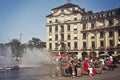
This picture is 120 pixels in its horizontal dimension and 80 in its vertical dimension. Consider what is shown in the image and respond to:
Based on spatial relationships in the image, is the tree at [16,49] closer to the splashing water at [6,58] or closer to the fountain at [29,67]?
the splashing water at [6,58]

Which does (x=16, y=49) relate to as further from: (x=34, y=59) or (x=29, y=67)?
(x=29, y=67)

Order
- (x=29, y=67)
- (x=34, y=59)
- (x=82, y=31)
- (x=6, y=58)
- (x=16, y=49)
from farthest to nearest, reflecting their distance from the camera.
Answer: (x=16, y=49) → (x=82, y=31) → (x=6, y=58) → (x=34, y=59) → (x=29, y=67)

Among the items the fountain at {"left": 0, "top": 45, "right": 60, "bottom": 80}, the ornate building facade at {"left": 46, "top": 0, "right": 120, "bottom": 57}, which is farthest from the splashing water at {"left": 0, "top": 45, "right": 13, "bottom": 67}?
the ornate building facade at {"left": 46, "top": 0, "right": 120, "bottom": 57}

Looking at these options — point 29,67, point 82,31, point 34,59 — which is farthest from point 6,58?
point 82,31

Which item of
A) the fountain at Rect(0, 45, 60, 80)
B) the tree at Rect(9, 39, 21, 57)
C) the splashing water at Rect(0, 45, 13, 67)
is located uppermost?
the tree at Rect(9, 39, 21, 57)

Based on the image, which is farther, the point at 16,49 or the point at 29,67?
the point at 16,49

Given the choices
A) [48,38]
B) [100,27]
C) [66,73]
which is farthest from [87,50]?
[66,73]

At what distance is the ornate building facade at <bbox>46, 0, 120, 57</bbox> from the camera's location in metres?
66.8

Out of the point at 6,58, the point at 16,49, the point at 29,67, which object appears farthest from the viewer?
the point at 16,49

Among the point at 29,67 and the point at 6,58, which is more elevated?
the point at 6,58

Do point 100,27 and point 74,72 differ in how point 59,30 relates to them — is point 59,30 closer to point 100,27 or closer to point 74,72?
point 100,27

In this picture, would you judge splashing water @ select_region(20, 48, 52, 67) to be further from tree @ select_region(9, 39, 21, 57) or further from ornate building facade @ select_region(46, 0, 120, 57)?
tree @ select_region(9, 39, 21, 57)

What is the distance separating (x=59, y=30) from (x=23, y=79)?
192 ft

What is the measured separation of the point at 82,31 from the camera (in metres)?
73.2
